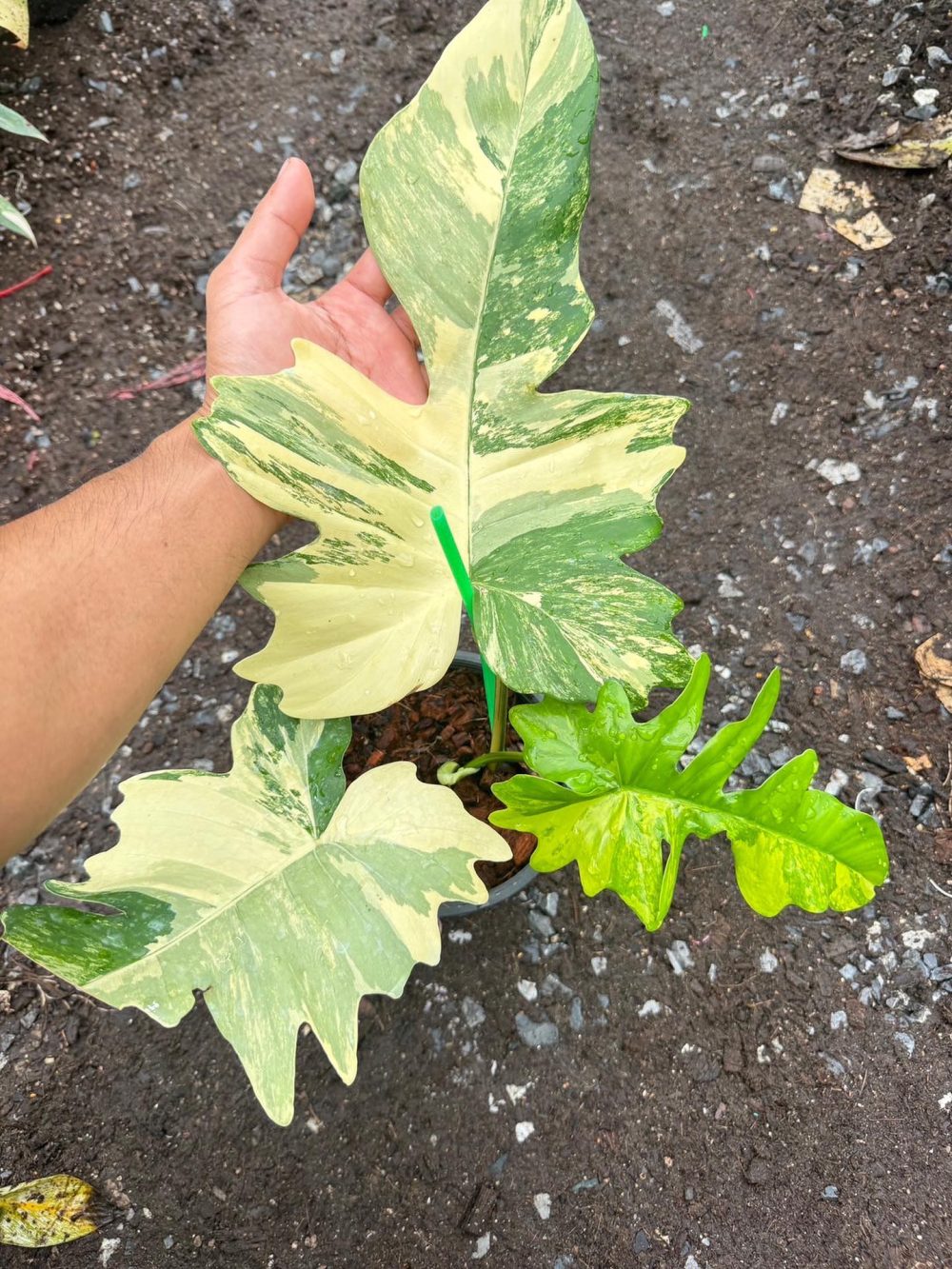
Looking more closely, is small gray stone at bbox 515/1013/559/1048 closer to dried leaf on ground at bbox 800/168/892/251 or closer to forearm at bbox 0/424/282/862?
forearm at bbox 0/424/282/862

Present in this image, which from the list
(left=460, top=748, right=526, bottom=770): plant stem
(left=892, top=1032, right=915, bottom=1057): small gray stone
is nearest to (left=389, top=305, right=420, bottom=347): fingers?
(left=460, top=748, right=526, bottom=770): plant stem

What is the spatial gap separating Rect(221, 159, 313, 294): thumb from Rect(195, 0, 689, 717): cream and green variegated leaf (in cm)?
29

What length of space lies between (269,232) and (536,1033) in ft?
3.62

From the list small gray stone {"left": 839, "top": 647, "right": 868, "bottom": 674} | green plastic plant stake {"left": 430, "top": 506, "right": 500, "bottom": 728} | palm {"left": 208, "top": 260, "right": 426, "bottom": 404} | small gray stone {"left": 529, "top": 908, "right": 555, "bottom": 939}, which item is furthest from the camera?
small gray stone {"left": 839, "top": 647, "right": 868, "bottom": 674}

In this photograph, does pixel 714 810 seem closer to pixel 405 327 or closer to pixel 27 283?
pixel 405 327

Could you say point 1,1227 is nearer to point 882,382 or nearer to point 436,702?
point 436,702

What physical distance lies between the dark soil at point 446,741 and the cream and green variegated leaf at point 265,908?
25cm

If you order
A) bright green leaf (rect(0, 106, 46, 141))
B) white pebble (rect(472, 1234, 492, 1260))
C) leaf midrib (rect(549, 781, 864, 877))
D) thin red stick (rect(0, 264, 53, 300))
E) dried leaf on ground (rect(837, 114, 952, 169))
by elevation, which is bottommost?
white pebble (rect(472, 1234, 492, 1260))

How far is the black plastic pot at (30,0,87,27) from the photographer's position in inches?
66.6

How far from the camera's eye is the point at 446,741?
108cm

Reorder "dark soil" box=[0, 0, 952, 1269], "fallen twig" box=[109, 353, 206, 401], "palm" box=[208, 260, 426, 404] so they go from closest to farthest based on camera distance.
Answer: "palm" box=[208, 260, 426, 404] < "dark soil" box=[0, 0, 952, 1269] < "fallen twig" box=[109, 353, 206, 401]

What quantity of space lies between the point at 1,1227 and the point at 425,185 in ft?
4.27

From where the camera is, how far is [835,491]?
143cm

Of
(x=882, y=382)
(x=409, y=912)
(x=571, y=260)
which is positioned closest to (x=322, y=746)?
(x=409, y=912)
